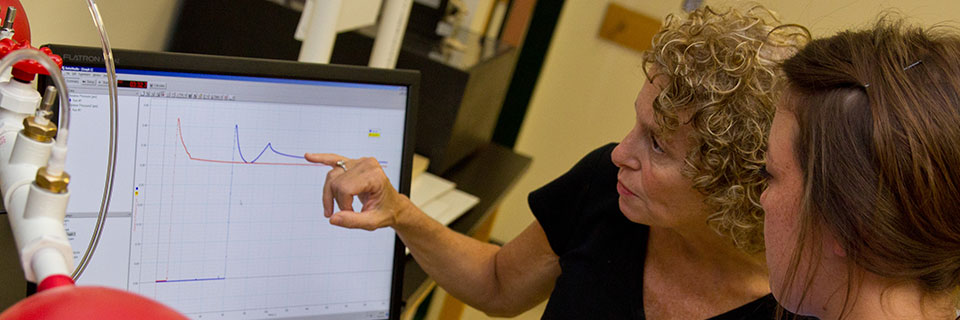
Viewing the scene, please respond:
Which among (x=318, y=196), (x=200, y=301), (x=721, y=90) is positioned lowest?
(x=200, y=301)

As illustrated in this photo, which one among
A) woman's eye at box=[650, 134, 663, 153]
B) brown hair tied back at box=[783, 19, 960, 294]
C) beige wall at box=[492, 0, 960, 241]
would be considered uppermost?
brown hair tied back at box=[783, 19, 960, 294]

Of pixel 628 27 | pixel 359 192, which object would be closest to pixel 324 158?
pixel 359 192

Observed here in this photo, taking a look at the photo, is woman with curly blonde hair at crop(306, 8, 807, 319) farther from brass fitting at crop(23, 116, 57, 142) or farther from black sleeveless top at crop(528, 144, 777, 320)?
brass fitting at crop(23, 116, 57, 142)

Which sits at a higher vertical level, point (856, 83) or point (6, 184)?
point (856, 83)

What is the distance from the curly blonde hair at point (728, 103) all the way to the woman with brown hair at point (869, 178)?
160 millimetres

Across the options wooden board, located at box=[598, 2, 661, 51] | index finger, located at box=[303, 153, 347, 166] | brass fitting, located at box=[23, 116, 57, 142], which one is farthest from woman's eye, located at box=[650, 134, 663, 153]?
wooden board, located at box=[598, 2, 661, 51]

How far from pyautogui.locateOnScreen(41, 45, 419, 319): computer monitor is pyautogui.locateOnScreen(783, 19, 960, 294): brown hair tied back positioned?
0.46 metres

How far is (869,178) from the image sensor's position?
25.4 inches

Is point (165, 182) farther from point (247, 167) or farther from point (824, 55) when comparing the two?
point (824, 55)

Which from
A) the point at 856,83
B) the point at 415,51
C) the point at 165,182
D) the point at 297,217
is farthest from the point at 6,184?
the point at 415,51

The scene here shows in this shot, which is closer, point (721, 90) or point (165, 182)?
point (165, 182)

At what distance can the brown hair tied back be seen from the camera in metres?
0.62

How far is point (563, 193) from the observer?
1.21 metres

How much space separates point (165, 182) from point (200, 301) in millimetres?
132
